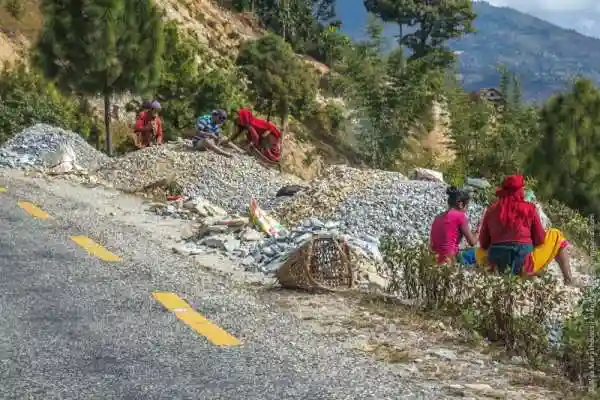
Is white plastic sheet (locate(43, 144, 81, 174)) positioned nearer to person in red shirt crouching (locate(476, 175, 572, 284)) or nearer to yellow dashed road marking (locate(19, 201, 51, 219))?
yellow dashed road marking (locate(19, 201, 51, 219))

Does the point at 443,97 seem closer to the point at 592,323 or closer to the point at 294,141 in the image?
the point at 294,141

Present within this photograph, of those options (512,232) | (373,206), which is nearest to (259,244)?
(512,232)

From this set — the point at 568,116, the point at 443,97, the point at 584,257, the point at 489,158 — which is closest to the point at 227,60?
the point at 443,97

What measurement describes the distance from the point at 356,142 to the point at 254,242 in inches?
1962

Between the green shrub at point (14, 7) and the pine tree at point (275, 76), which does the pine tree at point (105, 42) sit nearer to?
the pine tree at point (275, 76)

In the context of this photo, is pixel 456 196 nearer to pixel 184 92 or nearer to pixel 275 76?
pixel 184 92

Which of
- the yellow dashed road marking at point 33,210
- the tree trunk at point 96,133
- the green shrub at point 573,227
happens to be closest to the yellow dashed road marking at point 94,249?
the yellow dashed road marking at point 33,210

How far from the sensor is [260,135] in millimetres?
17969

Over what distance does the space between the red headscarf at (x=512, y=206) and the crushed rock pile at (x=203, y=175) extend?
19.5ft

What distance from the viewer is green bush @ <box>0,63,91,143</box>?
26.4m

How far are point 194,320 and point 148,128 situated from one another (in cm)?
1350

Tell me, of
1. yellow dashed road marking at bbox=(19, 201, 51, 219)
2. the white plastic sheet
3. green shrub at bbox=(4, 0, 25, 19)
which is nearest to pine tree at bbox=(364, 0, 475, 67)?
green shrub at bbox=(4, 0, 25, 19)

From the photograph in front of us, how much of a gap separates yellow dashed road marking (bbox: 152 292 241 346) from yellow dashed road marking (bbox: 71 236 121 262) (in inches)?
62.7

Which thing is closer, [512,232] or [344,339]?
[344,339]
